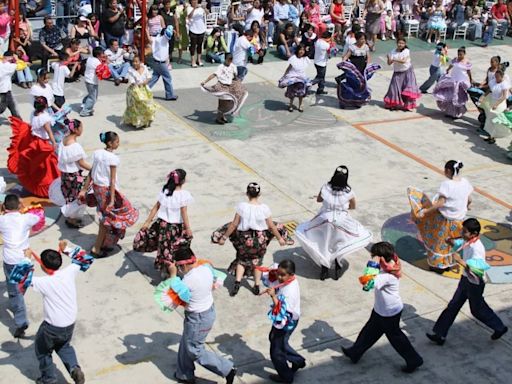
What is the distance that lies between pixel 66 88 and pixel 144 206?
20.4ft

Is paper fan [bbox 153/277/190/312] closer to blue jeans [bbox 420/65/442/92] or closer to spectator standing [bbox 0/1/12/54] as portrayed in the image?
spectator standing [bbox 0/1/12/54]

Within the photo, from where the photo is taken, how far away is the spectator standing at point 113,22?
754 inches

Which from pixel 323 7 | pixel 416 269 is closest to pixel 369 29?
pixel 323 7

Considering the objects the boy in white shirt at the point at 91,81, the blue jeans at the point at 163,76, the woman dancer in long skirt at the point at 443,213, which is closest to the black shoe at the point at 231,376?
the woman dancer in long skirt at the point at 443,213

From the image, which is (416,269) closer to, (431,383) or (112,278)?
(431,383)

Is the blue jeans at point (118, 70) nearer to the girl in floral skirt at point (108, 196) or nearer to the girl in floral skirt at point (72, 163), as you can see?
the girl in floral skirt at point (72, 163)

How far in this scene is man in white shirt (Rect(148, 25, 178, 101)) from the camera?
55.3 ft

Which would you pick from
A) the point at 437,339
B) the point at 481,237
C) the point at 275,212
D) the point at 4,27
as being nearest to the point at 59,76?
the point at 4,27

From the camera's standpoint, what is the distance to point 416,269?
11086 mm

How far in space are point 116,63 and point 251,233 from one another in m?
9.51

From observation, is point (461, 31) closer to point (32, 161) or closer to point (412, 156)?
point (412, 156)

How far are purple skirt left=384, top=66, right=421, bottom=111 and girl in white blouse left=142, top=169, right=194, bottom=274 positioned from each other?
28.8ft

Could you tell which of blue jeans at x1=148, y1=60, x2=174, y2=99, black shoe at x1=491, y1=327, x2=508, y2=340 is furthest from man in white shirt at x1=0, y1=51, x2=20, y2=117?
black shoe at x1=491, y1=327, x2=508, y2=340

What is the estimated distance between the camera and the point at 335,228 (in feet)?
33.8
